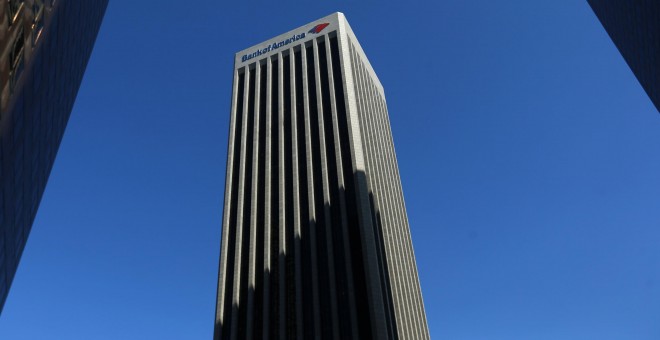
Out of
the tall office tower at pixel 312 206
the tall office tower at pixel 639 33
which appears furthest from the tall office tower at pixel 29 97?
the tall office tower at pixel 639 33

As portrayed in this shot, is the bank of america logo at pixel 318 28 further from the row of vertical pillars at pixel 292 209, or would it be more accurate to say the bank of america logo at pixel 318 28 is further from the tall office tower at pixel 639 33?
the tall office tower at pixel 639 33

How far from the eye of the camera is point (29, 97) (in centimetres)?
3912

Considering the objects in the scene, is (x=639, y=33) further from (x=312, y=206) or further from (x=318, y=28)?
(x=318, y=28)

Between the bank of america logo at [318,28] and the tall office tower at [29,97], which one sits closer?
the tall office tower at [29,97]

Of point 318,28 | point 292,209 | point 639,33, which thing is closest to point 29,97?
point 292,209

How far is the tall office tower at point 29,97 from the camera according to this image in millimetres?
33062

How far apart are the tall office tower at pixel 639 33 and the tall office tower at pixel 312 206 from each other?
1648 inches

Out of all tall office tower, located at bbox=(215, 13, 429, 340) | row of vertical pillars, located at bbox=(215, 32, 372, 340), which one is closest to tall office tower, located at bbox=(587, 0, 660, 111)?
tall office tower, located at bbox=(215, 13, 429, 340)

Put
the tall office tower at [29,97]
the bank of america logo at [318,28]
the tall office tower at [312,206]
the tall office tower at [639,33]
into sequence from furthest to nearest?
the bank of america logo at [318,28] < the tall office tower at [312,206] < the tall office tower at [639,33] < the tall office tower at [29,97]

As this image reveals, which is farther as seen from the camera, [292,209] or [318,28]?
[318,28]

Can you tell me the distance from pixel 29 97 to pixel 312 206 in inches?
2079

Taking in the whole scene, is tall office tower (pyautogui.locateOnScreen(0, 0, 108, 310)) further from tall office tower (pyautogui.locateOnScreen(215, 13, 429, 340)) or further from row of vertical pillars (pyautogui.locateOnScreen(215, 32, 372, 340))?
tall office tower (pyautogui.locateOnScreen(215, 13, 429, 340))

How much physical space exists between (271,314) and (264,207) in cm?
1967

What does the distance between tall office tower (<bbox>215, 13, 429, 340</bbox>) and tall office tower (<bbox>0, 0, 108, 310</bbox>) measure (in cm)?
3784
